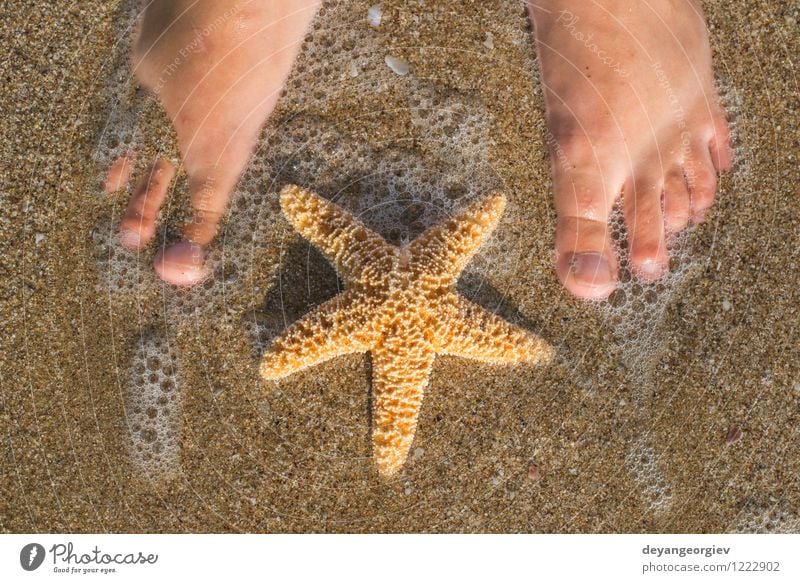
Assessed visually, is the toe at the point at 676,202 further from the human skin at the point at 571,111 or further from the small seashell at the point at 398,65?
the small seashell at the point at 398,65

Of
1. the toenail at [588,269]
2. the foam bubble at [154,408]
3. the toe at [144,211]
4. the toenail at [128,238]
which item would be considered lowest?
the foam bubble at [154,408]

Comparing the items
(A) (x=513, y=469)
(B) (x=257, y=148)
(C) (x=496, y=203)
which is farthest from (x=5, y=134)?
(A) (x=513, y=469)

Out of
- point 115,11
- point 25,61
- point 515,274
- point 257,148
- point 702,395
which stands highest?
point 115,11

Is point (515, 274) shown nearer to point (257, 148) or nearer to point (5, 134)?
point (257, 148)

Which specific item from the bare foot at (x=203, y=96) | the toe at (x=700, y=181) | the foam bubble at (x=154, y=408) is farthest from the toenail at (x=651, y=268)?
the foam bubble at (x=154, y=408)

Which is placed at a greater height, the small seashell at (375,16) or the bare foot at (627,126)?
the small seashell at (375,16)

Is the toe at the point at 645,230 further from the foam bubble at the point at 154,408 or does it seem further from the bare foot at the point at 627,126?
the foam bubble at the point at 154,408

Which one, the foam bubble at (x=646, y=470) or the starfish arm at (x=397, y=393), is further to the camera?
the foam bubble at (x=646, y=470)

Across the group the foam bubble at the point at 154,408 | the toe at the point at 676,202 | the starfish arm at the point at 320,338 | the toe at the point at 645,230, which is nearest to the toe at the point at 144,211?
the foam bubble at the point at 154,408

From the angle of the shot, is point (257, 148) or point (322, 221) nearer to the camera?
point (322, 221)
